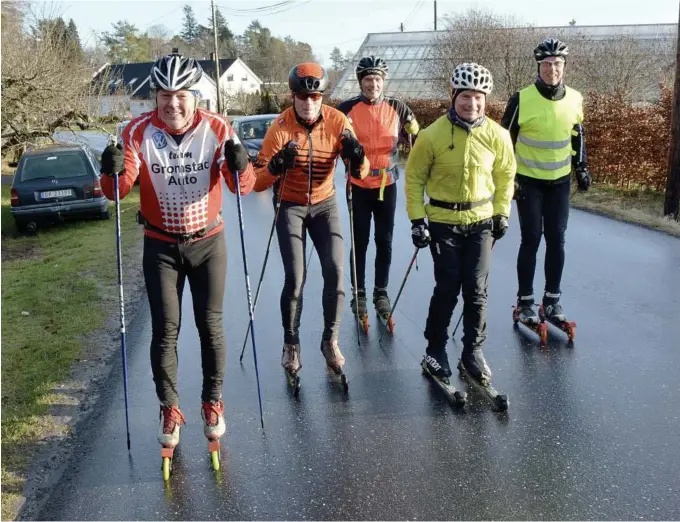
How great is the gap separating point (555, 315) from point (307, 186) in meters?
2.60

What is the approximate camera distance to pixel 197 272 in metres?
4.33

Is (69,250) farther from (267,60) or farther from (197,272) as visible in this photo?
(267,60)

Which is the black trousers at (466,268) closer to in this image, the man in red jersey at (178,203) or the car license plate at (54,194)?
the man in red jersey at (178,203)

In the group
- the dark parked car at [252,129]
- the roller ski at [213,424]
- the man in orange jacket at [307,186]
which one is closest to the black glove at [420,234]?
the man in orange jacket at [307,186]

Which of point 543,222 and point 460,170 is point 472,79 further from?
point 543,222

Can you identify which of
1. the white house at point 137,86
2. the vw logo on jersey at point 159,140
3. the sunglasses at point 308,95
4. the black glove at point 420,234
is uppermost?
the white house at point 137,86

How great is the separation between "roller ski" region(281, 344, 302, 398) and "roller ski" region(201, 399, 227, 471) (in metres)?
0.92

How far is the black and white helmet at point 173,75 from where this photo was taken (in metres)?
3.97

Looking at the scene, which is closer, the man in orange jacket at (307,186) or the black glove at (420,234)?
the black glove at (420,234)

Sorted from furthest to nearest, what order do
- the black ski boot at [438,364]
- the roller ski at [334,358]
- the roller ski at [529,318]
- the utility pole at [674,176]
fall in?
the utility pole at [674,176] < the roller ski at [529,318] < the roller ski at [334,358] < the black ski boot at [438,364]

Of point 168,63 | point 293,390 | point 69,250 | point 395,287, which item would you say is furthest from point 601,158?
point 168,63

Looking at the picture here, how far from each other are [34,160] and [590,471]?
561 inches

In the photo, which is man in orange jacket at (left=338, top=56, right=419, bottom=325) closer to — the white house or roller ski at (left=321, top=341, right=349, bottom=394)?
roller ski at (left=321, top=341, right=349, bottom=394)

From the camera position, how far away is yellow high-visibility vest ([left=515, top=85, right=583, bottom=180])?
6180 mm
